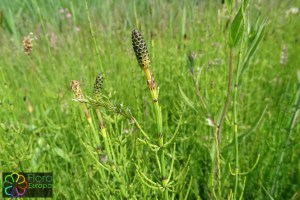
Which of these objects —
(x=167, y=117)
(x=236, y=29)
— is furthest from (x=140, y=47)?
(x=167, y=117)

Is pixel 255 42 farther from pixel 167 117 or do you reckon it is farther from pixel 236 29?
pixel 167 117

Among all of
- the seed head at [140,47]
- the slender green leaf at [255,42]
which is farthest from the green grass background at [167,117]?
the seed head at [140,47]

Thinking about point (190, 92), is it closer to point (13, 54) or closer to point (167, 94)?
point (167, 94)

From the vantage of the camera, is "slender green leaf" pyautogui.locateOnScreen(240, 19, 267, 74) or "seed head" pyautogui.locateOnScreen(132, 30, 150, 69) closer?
"seed head" pyautogui.locateOnScreen(132, 30, 150, 69)

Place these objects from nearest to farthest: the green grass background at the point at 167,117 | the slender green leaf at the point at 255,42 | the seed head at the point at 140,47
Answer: the seed head at the point at 140,47, the slender green leaf at the point at 255,42, the green grass background at the point at 167,117

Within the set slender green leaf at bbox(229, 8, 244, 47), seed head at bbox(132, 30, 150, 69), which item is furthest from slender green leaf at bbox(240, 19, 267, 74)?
seed head at bbox(132, 30, 150, 69)

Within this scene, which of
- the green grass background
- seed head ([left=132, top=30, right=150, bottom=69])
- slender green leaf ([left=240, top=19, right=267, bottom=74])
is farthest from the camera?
the green grass background

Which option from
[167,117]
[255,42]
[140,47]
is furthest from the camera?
[167,117]

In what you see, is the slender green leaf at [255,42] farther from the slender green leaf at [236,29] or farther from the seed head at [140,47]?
the seed head at [140,47]

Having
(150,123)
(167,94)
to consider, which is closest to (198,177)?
(150,123)

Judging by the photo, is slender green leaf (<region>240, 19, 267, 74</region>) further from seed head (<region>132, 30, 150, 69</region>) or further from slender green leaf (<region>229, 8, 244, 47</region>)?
seed head (<region>132, 30, 150, 69</region>)

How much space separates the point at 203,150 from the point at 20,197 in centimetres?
62

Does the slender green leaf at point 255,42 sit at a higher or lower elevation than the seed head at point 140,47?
higher

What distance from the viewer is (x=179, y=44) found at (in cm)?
168
